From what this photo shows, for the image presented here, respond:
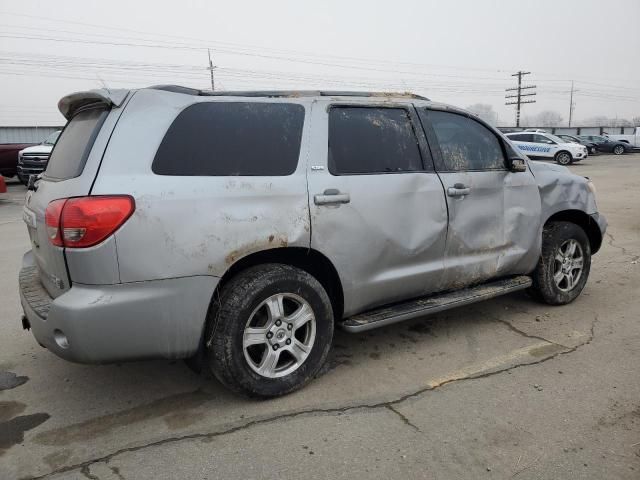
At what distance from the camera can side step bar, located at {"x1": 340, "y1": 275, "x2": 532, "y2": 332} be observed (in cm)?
346

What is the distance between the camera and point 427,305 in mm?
3762

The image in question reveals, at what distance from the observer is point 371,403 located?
3.15 meters

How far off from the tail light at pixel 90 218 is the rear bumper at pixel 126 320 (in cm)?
24

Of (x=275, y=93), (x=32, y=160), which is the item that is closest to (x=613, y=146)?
(x=32, y=160)

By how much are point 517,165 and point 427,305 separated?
1414 mm

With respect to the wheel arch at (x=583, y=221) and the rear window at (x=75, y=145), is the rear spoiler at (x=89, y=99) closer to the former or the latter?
the rear window at (x=75, y=145)

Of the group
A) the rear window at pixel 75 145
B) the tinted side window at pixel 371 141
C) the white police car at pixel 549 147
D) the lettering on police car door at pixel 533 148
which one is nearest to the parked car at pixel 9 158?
the rear window at pixel 75 145

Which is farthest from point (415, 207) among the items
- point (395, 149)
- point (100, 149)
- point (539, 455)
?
point (100, 149)

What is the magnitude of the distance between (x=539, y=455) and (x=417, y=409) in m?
0.68

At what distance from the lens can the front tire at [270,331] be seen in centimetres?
296

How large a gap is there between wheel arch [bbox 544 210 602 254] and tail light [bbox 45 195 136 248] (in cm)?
355

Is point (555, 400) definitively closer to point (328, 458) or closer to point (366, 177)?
point (328, 458)

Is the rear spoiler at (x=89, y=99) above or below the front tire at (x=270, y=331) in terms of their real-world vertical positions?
above

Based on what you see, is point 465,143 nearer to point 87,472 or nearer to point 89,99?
point 89,99
